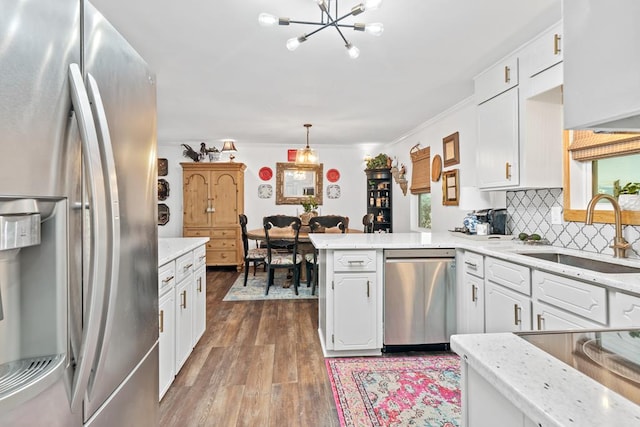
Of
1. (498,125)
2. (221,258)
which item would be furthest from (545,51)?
(221,258)

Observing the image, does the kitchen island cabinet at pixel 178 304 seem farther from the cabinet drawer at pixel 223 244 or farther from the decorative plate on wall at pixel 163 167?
the decorative plate on wall at pixel 163 167

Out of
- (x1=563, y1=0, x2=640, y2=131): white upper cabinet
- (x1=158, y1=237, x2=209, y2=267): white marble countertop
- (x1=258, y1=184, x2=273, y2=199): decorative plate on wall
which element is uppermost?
(x1=258, y1=184, x2=273, y2=199): decorative plate on wall

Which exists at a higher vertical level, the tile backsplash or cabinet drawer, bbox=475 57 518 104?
cabinet drawer, bbox=475 57 518 104

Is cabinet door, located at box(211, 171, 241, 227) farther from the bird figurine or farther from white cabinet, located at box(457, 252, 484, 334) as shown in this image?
white cabinet, located at box(457, 252, 484, 334)

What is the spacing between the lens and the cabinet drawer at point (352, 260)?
104 inches

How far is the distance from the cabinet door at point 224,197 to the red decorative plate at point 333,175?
6.21 feet

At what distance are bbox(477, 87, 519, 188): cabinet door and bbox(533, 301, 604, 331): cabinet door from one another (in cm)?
107

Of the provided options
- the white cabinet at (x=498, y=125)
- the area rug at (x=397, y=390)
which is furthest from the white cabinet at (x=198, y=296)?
the white cabinet at (x=498, y=125)

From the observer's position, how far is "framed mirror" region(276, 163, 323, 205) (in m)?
6.73

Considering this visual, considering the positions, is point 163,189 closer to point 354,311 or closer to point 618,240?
point 354,311

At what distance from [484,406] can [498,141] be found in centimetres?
260

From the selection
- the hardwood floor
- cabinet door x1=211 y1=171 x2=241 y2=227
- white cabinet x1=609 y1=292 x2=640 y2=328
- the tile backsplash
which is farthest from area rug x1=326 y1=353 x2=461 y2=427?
cabinet door x1=211 y1=171 x2=241 y2=227

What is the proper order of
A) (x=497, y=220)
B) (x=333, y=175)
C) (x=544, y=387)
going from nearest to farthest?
(x=544, y=387)
(x=497, y=220)
(x=333, y=175)

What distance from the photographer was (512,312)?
2.14 metres
